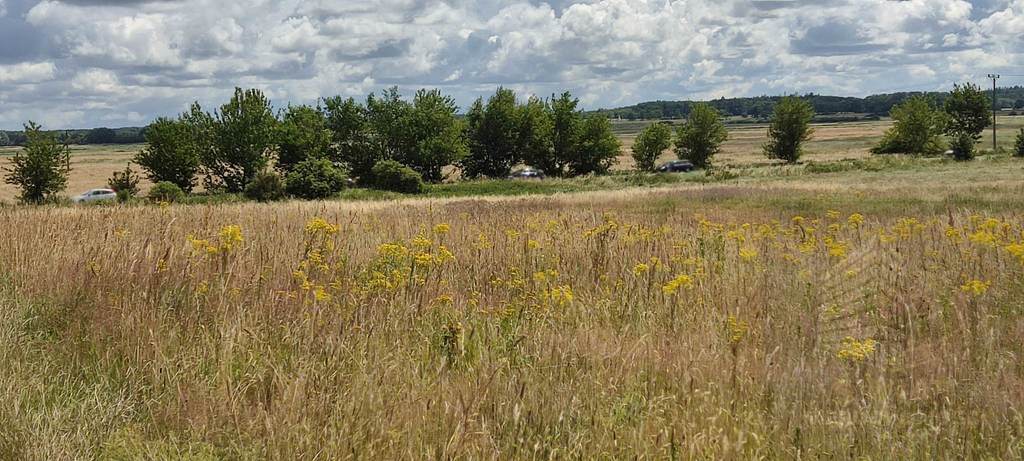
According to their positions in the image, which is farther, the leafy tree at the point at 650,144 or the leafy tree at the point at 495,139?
the leafy tree at the point at 650,144

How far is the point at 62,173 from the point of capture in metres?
54.6

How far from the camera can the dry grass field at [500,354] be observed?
12.2 ft

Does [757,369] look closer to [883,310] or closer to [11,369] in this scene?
[883,310]

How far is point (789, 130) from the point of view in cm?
9288

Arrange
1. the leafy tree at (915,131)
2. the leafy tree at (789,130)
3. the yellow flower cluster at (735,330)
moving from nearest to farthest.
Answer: the yellow flower cluster at (735,330) → the leafy tree at (789,130) → the leafy tree at (915,131)

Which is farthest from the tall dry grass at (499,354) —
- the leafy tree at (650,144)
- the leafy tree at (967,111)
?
the leafy tree at (967,111)

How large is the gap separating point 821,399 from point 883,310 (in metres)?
2.10

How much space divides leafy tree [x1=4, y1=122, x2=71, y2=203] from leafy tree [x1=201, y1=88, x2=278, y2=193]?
11.8 m

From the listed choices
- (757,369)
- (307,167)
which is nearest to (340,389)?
(757,369)

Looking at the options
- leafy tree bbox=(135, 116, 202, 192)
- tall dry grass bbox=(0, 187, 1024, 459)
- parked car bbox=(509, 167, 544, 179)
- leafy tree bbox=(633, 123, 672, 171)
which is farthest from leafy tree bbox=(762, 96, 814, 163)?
tall dry grass bbox=(0, 187, 1024, 459)

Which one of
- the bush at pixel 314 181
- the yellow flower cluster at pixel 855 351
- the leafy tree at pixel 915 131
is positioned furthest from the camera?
the leafy tree at pixel 915 131

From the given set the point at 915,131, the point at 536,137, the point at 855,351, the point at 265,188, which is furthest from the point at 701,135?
the point at 855,351

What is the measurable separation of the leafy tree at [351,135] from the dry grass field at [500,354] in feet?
221

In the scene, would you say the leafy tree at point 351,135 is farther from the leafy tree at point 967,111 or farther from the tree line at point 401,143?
the leafy tree at point 967,111
